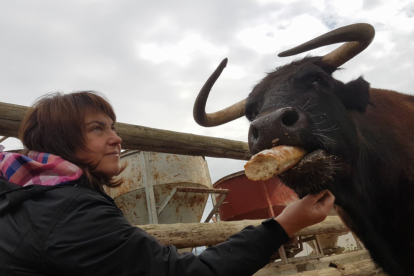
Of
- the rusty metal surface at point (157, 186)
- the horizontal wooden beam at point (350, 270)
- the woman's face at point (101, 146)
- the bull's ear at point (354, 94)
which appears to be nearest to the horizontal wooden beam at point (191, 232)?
the horizontal wooden beam at point (350, 270)

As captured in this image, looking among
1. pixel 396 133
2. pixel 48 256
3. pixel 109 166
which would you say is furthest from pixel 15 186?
pixel 396 133

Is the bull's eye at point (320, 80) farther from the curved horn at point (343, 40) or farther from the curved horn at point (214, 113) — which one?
the curved horn at point (214, 113)

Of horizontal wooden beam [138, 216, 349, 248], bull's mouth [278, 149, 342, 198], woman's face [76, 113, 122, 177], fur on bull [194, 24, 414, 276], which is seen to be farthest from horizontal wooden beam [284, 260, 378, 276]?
woman's face [76, 113, 122, 177]

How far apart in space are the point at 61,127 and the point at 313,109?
5.19 ft

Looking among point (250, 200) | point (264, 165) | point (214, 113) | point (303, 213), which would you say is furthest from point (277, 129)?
point (250, 200)

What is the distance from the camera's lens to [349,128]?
8.39ft

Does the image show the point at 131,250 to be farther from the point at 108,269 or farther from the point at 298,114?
the point at 298,114

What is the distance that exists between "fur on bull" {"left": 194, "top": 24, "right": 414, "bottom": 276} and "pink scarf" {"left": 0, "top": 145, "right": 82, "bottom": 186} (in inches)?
42.5

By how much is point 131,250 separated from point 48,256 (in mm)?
257

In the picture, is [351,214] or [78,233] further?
[351,214]

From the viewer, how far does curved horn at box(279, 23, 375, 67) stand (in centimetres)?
253

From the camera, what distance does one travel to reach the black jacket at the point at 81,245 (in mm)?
1118

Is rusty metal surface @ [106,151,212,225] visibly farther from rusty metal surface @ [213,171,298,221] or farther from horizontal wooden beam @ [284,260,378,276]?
horizontal wooden beam @ [284,260,378,276]

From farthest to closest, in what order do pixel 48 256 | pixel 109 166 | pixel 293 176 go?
pixel 293 176 → pixel 109 166 → pixel 48 256
